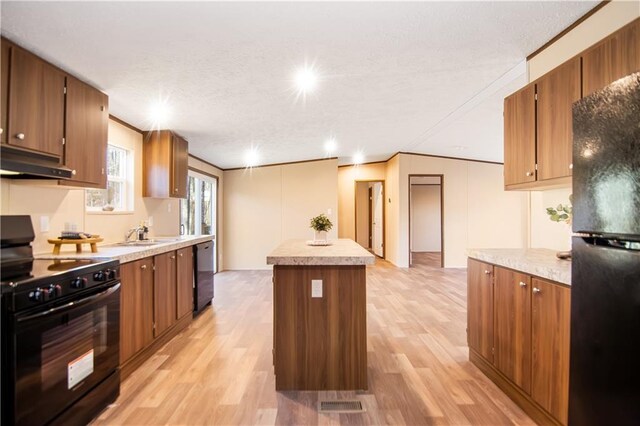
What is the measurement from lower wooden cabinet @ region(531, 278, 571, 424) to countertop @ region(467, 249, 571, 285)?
5cm

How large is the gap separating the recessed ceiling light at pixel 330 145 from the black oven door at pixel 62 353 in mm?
4106

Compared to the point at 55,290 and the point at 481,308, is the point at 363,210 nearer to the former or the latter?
the point at 481,308

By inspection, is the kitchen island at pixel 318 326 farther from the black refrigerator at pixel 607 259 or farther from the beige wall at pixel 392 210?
the beige wall at pixel 392 210

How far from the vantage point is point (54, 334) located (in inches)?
66.2

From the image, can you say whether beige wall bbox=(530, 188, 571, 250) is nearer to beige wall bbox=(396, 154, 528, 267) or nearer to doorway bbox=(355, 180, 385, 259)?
beige wall bbox=(396, 154, 528, 267)

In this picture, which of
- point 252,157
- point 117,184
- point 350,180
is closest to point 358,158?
point 350,180

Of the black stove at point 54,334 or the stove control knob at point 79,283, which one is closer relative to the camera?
the black stove at point 54,334

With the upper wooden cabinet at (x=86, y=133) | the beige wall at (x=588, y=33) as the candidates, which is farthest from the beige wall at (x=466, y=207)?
the upper wooden cabinet at (x=86, y=133)

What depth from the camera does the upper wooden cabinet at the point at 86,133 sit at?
237 cm

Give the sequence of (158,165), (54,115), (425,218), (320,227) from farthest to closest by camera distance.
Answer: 1. (425,218)
2. (158,165)
3. (320,227)
4. (54,115)

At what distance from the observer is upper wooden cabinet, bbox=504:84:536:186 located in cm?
230

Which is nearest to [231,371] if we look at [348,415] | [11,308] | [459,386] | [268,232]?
[348,415]

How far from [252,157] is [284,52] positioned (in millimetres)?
4018

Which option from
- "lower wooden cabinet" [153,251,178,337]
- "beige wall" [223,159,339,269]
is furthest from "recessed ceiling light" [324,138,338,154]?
"lower wooden cabinet" [153,251,178,337]
